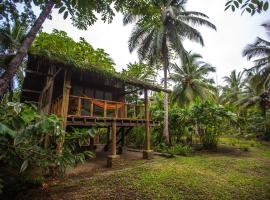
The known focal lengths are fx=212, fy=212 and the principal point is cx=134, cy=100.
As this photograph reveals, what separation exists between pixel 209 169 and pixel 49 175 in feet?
20.9

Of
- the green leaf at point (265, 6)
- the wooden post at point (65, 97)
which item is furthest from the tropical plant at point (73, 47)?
the green leaf at point (265, 6)

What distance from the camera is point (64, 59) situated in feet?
27.1

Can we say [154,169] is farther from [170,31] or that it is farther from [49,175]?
[170,31]

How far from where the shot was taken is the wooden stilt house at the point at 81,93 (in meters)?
8.57

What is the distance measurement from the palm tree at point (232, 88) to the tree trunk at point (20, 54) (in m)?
30.0

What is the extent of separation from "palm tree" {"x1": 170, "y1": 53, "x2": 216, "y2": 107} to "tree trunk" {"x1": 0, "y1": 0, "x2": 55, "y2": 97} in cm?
1944

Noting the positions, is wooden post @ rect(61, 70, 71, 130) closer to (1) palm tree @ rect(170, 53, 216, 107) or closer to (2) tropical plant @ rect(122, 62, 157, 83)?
(2) tropical plant @ rect(122, 62, 157, 83)

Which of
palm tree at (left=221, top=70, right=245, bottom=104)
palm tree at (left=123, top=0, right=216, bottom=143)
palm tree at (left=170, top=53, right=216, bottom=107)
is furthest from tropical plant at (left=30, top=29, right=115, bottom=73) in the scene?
palm tree at (left=221, top=70, right=245, bottom=104)

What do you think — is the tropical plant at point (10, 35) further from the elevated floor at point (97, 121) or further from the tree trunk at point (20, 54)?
the elevated floor at point (97, 121)

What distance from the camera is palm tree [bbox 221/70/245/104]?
31.5m

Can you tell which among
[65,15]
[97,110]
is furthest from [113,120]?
[65,15]

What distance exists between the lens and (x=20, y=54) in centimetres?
559

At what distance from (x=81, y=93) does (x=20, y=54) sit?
598 centimetres

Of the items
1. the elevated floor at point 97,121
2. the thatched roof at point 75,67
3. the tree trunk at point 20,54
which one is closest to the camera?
the tree trunk at point 20,54
